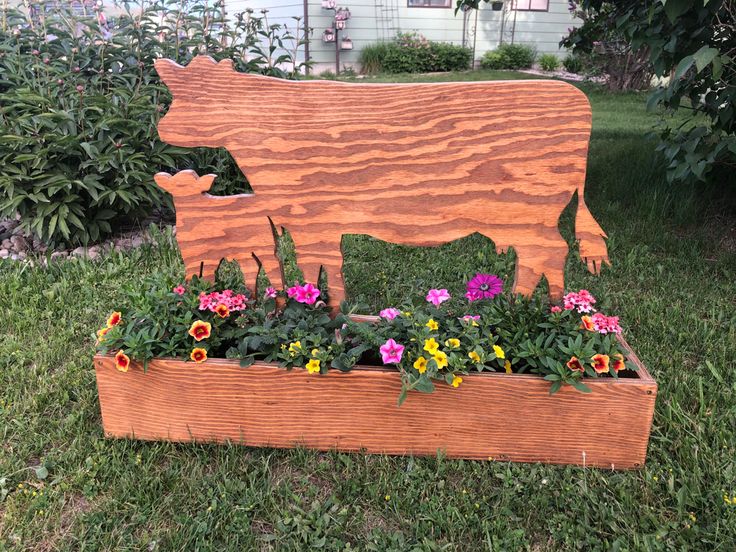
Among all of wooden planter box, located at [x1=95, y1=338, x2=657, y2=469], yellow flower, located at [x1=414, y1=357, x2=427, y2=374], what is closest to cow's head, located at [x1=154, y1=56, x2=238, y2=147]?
wooden planter box, located at [x1=95, y1=338, x2=657, y2=469]

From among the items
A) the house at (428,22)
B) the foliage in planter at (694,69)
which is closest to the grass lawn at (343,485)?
the foliage in planter at (694,69)

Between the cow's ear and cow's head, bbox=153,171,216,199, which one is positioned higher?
the cow's ear

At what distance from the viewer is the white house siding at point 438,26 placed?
43.4 ft

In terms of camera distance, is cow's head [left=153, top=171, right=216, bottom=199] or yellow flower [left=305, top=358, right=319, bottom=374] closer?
yellow flower [left=305, top=358, right=319, bottom=374]

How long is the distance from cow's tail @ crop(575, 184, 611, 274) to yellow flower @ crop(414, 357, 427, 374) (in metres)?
0.72

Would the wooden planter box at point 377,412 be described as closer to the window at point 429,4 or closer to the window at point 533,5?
the window at point 429,4

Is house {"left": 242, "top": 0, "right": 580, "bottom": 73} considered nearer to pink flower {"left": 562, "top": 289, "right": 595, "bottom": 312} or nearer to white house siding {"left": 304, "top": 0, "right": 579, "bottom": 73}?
white house siding {"left": 304, "top": 0, "right": 579, "bottom": 73}

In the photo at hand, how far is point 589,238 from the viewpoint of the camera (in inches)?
85.4

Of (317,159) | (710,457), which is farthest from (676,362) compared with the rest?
(317,159)

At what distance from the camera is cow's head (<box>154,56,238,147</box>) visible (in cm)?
206

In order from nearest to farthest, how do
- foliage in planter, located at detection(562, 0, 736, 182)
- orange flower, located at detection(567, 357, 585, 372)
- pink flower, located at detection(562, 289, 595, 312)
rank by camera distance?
orange flower, located at detection(567, 357, 585, 372) < pink flower, located at detection(562, 289, 595, 312) < foliage in planter, located at detection(562, 0, 736, 182)

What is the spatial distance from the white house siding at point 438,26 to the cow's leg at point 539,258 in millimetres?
11696

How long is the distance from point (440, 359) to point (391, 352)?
0.17 metres

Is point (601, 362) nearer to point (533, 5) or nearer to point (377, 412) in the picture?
point (377, 412)
